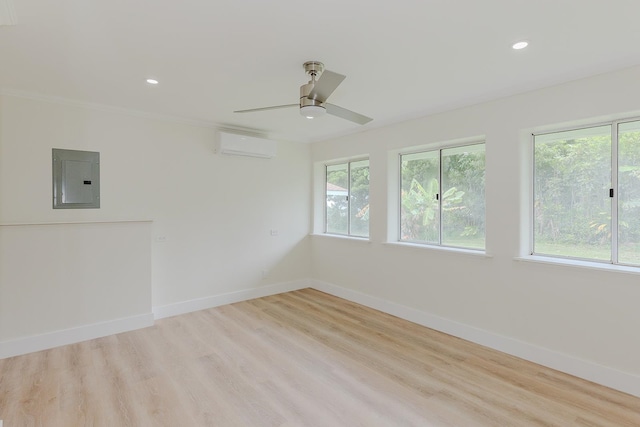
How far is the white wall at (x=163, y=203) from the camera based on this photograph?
3.19m

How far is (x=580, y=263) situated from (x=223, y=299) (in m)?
4.16

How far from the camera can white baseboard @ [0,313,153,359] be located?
304 centimetres

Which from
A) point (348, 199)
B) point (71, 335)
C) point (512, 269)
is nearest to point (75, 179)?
point (71, 335)

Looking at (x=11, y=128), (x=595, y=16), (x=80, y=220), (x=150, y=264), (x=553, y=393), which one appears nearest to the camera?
(x=595, y=16)

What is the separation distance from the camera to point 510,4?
1764 mm

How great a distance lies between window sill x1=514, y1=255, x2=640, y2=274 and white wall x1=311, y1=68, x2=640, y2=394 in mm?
33

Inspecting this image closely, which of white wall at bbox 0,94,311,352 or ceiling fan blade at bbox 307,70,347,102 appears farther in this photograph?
white wall at bbox 0,94,311,352

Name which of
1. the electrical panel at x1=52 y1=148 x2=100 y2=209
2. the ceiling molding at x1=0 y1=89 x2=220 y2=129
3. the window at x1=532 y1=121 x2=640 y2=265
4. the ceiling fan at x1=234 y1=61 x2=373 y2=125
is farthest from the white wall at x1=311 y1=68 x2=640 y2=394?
the electrical panel at x1=52 y1=148 x2=100 y2=209

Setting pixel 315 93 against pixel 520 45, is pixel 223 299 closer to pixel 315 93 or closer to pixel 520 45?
pixel 315 93

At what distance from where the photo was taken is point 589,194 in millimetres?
2832

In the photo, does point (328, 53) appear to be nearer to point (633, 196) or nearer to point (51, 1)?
point (51, 1)

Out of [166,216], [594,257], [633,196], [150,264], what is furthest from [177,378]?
[633,196]

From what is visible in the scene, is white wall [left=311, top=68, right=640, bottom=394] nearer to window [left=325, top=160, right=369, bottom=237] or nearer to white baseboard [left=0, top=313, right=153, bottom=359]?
window [left=325, top=160, right=369, bottom=237]

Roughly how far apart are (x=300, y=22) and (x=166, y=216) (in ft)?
10.1
